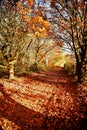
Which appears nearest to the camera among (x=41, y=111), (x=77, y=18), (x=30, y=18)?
(x=41, y=111)

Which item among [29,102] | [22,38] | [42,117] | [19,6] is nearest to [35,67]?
[22,38]

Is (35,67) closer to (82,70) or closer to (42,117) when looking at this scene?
(82,70)

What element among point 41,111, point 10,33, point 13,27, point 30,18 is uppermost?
point 30,18

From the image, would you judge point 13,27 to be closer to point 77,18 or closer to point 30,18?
point 30,18

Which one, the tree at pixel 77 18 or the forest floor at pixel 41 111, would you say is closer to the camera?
the forest floor at pixel 41 111

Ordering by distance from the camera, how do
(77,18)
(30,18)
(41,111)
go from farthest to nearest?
(30,18)
(77,18)
(41,111)

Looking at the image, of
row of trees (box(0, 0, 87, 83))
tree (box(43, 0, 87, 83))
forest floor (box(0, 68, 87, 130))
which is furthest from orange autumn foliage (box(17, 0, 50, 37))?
forest floor (box(0, 68, 87, 130))

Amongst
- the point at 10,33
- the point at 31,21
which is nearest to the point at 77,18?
the point at 31,21

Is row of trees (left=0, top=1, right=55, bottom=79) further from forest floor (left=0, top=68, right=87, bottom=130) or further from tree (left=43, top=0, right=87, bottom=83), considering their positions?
forest floor (left=0, top=68, right=87, bottom=130)

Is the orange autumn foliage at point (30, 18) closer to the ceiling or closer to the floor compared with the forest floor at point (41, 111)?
closer to the ceiling

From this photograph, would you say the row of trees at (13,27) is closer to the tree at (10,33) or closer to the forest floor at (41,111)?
the tree at (10,33)

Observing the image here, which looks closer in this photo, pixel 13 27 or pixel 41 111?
pixel 41 111

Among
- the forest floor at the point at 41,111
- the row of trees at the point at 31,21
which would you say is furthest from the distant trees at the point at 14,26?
the forest floor at the point at 41,111

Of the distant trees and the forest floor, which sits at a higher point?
the distant trees
